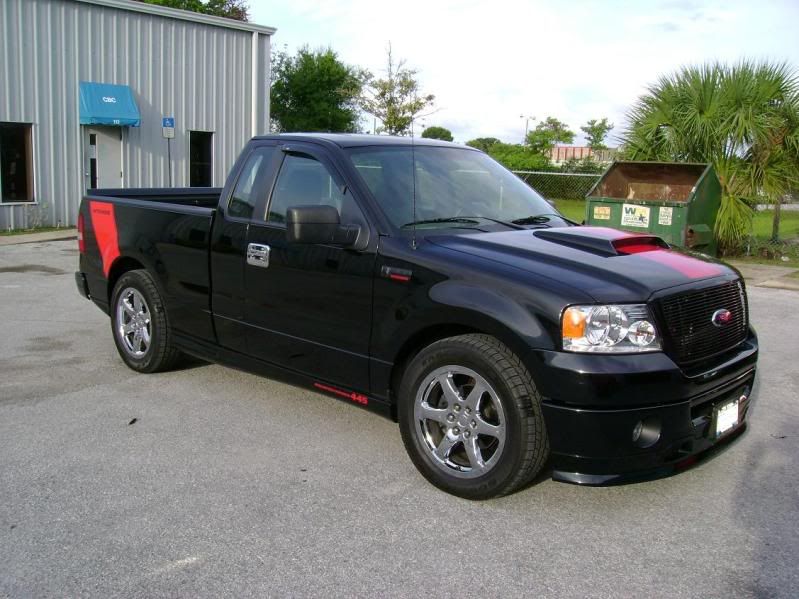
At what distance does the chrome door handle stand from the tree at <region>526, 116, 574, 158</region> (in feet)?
142

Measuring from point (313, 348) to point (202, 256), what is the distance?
48.7 inches

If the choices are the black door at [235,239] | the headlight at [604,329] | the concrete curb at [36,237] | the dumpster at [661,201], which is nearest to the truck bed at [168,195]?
the black door at [235,239]

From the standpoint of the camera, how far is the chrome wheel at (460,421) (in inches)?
148

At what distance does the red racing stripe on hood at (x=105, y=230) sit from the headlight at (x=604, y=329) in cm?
402

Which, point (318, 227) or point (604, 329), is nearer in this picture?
point (604, 329)

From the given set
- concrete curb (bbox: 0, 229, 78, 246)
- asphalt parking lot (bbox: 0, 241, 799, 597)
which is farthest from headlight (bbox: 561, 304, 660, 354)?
concrete curb (bbox: 0, 229, 78, 246)

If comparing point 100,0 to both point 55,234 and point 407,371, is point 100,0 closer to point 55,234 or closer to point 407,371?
point 55,234

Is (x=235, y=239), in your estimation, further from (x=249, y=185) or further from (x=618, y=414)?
(x=618, y=414)

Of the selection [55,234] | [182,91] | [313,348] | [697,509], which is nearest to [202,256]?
[313,348]

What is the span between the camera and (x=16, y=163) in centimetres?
1748

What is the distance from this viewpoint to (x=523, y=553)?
3396 mm

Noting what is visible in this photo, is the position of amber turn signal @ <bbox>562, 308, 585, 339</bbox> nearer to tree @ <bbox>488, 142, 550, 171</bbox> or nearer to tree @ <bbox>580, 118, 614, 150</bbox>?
tree @ <bbox>488, 142, 550, 171</bbox>

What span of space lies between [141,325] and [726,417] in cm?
417

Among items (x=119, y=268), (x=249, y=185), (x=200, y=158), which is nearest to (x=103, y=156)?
(x=200, y=158)
